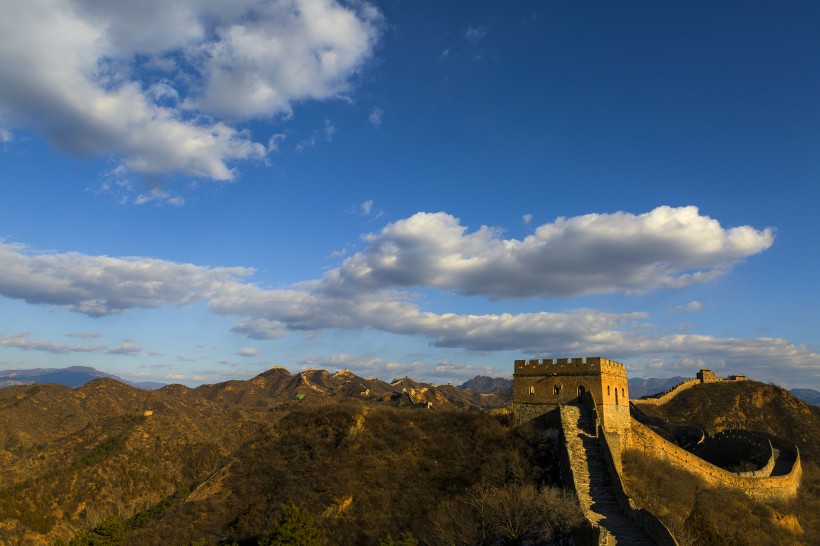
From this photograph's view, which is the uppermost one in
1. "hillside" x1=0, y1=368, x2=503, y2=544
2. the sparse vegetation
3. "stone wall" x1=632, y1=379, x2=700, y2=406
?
"stone wall" x1=632, y1=379, x2=700, y2=406

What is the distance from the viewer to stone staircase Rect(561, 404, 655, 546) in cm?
2013

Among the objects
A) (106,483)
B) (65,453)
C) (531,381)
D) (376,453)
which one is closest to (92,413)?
(65,453)

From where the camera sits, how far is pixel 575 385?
33438mm

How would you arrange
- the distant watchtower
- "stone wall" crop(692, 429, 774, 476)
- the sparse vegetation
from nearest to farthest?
the sparse vegetation
the distant watchtower
"stone wall" crop(692, 429, 774, 476)

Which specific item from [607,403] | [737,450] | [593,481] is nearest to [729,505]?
[607,403]

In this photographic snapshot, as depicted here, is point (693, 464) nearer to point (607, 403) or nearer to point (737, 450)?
point (607, 403)

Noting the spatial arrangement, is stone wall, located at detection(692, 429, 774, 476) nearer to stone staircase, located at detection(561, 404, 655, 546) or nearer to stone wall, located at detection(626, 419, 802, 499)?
stone wall, located at detection(626, 419, 802, 499)

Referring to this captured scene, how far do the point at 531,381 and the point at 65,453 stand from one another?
313ft

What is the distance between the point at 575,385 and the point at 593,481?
799 centimetres

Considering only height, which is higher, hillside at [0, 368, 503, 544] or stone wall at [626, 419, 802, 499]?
stone wall at [626, 419, 802, 499]

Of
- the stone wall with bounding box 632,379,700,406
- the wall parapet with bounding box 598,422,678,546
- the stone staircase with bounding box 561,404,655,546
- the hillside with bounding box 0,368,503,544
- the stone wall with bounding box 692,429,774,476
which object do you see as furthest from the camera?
the stone wall with bounding box 632,379,700,406

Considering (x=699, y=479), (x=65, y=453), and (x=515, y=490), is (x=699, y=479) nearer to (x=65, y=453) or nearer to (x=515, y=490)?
(x=515, y=490)

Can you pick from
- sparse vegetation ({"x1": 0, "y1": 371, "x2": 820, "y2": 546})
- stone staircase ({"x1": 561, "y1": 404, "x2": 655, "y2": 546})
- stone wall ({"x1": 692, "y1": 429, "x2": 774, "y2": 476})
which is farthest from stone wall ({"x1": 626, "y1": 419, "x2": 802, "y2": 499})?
stone staircase ({"x1": 561, "y1": 404, "x2": 655, "y2": 546})

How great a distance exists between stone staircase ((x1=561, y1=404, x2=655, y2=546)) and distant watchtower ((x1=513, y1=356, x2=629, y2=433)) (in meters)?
1.12
